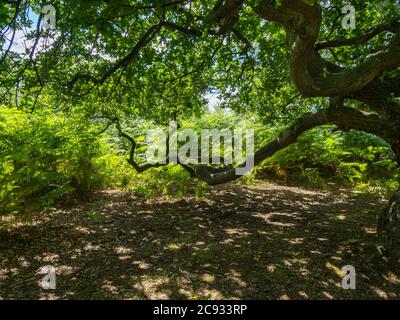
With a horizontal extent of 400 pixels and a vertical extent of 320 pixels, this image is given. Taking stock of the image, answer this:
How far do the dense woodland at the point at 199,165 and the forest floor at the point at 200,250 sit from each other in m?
0.03

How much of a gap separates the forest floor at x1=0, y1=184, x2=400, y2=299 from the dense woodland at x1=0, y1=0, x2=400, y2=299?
0.03 m

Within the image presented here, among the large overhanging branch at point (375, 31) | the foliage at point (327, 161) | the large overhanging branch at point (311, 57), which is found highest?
the large overhanging branch at point (375, 31)

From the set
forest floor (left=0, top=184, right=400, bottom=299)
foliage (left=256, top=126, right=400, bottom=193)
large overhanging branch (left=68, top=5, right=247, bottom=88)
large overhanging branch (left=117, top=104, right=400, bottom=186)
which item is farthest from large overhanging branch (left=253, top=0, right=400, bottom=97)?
foliage (left=256, top=126, right=400, bottom=193)

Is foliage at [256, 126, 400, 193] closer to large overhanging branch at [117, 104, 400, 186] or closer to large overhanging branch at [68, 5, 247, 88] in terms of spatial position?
large overhanging branch at [117, 104, 400, 186]

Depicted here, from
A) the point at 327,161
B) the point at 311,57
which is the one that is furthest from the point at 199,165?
the point at 327,161

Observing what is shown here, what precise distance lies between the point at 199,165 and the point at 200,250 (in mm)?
1744

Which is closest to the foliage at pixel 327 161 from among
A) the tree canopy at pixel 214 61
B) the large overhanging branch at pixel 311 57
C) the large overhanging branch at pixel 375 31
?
the tree canopy at pixel 214 61

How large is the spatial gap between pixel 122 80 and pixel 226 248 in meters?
4.00

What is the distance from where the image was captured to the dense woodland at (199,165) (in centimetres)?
370

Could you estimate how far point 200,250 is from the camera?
174 inches

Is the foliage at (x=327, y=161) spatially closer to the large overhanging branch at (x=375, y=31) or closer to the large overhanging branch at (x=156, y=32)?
the large overhanging branch at (x=375, y=31)

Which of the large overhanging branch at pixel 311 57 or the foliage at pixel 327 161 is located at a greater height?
the large overhanging branch at pixel 311 57
